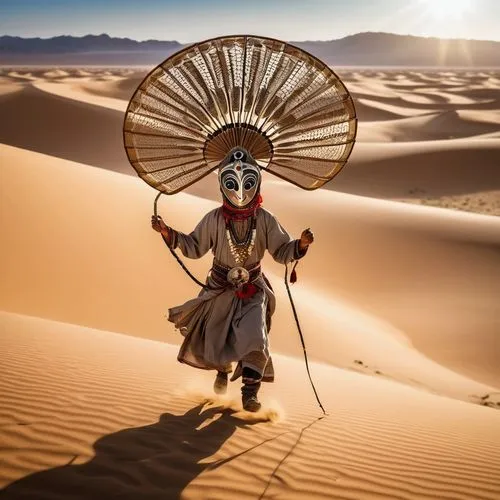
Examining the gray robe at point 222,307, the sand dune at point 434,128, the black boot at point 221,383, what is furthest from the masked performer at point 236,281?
the sand dune at point 434,128

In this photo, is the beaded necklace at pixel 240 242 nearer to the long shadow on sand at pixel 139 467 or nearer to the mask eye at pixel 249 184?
the mask eye at pixel 249 184

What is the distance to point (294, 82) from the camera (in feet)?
12.7

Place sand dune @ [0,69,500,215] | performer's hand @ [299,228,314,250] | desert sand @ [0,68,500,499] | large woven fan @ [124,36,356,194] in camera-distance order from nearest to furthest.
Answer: desert sand @ [0,68,500,499] < large woven fan @ [124,36,356,194] < performer's hand @ [299,228,314,250] < sand dune @ [0,69,500,215]

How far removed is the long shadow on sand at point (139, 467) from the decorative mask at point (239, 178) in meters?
1.76

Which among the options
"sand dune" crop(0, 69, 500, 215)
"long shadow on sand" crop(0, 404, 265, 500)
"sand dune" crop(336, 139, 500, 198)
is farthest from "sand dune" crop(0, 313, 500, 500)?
"sand dune" crop(336, 139, 500, 198)

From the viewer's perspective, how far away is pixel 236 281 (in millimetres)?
3963

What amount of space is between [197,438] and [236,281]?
1.22 meters

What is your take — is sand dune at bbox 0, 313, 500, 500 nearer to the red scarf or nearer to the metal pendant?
the metal pendant

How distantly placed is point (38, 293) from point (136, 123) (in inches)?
174

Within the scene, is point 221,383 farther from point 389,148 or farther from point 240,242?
point 389,148

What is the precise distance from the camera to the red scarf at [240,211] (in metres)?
3.99

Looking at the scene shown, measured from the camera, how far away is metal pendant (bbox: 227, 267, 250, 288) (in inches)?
156

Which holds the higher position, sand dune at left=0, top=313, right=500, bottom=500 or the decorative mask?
the decorative mask

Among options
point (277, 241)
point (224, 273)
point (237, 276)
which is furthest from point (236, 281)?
point (277, 241)
